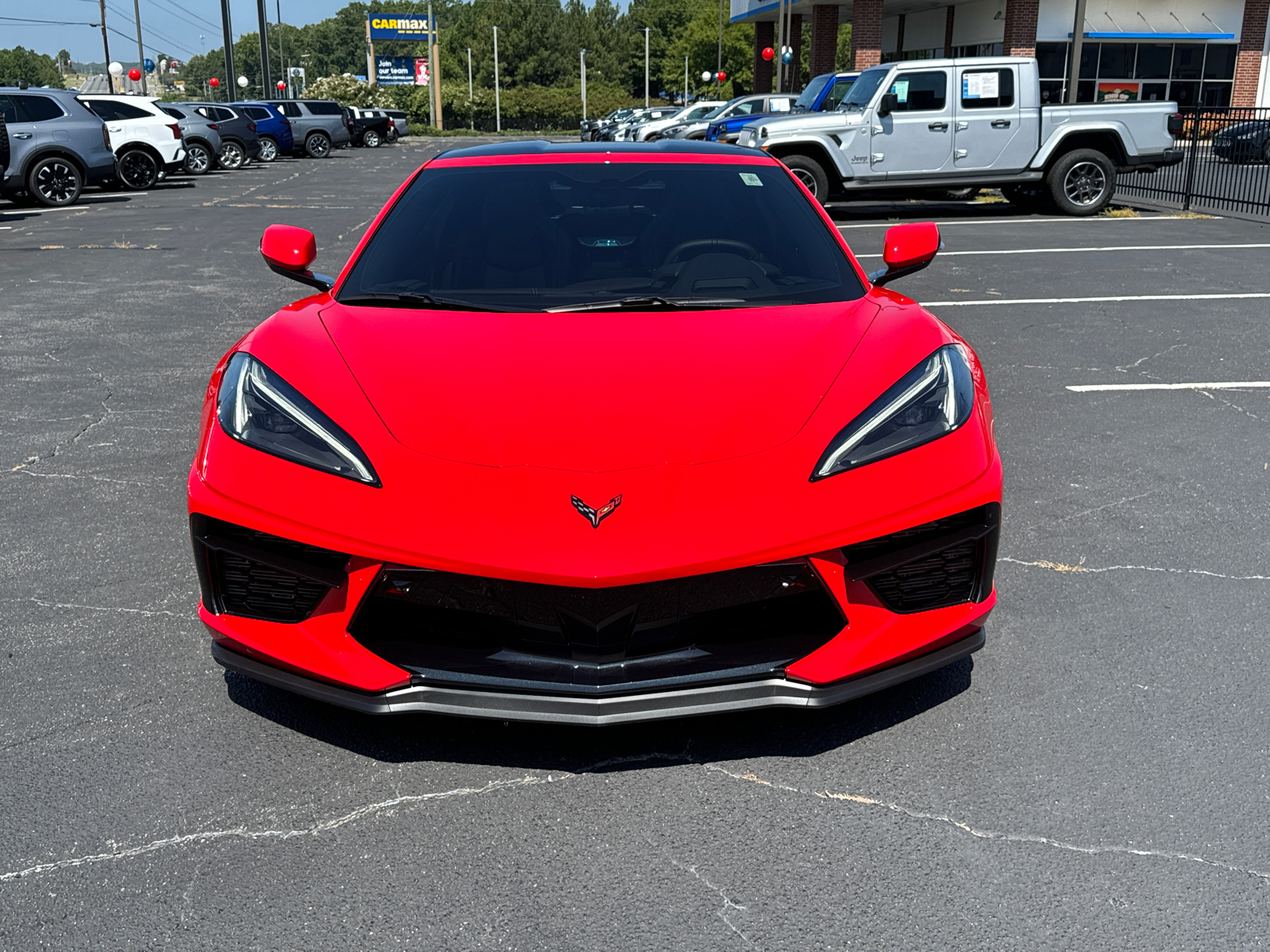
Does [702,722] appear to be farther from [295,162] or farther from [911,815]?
[295,162]

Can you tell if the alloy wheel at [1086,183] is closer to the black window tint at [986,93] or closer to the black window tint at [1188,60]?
the black window tint at [986,93]

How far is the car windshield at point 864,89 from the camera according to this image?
619 inches

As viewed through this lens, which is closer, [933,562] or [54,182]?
[933,562]

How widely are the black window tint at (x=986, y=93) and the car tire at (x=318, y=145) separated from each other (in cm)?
2903

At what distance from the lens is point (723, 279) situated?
379 cm

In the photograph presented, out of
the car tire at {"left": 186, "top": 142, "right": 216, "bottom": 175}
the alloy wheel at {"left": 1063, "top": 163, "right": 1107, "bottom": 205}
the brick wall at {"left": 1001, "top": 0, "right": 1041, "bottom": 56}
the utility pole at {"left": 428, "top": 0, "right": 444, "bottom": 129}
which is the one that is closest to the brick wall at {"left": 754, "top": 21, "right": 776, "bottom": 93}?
the brick wall at {"left": 1001, "top": 0, "right": 1041, "bottom": 56}

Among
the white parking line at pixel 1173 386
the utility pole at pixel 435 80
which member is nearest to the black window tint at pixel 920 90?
the white parking line at pixel 1173 386

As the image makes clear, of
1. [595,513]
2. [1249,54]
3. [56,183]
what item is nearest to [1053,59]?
[1249,54]

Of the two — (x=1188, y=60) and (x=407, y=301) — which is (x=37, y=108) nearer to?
(x=407, y=301)

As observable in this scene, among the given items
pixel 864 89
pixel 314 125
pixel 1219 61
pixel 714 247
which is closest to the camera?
pixel 714 247

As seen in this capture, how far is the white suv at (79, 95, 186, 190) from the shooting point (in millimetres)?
22078

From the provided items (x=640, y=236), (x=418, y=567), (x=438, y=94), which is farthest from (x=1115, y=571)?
(x=438, y=94)

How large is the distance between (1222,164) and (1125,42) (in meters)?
26.7

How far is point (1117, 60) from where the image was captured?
41125 mm
